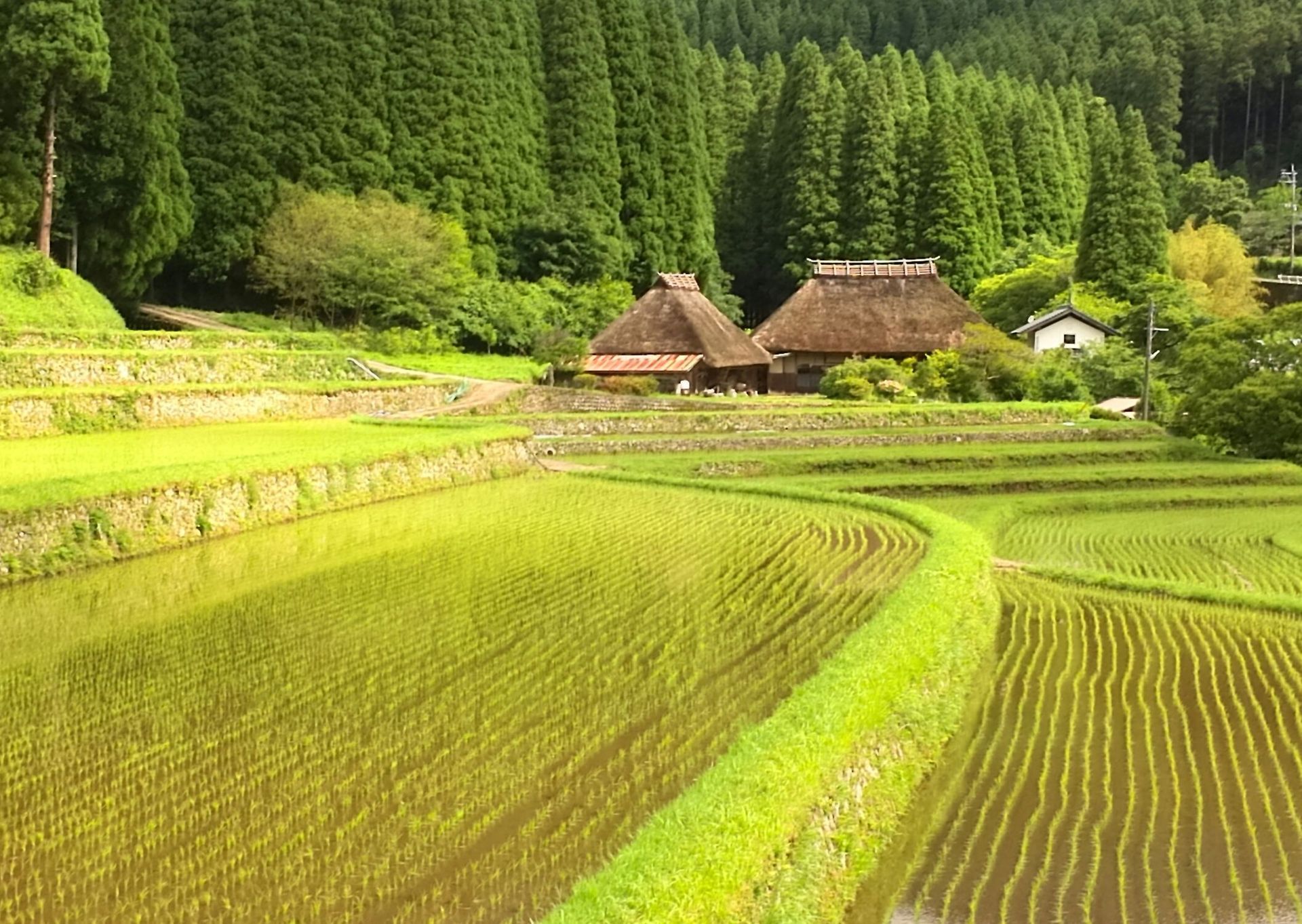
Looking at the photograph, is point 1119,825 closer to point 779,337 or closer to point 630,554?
point 630,554

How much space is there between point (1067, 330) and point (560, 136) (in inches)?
631

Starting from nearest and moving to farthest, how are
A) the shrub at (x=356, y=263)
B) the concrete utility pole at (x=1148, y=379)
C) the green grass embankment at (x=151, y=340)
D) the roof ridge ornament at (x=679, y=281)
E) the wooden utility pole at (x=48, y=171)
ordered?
the green grass embankment at (x=151, y=340), the wooden utility pole at (x=48, y=171), the concrete utility pole at (x=1148, y=379), the shrub at (x=356, y=263), the roof ridge ornament at (x=679, y=281)

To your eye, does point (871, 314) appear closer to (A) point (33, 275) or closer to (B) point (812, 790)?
(A) point (33, 275)

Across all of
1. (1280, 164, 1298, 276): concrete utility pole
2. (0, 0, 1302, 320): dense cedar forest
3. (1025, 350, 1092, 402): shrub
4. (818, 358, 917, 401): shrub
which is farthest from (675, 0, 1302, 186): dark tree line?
(818, 358, 917, 401): shrub

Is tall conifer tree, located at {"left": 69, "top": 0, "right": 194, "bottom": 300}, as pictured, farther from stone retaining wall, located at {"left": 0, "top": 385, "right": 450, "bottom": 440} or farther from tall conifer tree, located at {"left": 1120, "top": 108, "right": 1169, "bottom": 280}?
tall conifer tree, located at {"left": 1120, "top": 108, "right": 1169, "bottom": 280}

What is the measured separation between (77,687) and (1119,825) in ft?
16.8

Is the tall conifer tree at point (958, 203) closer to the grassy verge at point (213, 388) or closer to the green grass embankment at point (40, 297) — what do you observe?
the grassy verge at point (213, 388)

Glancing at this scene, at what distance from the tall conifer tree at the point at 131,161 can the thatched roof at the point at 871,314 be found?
16136 mm

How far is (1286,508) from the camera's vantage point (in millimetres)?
18688

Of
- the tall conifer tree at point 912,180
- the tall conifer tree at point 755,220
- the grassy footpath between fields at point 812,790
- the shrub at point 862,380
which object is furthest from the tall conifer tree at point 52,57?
the tall conifer tree at point 912,180

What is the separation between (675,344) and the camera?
1238 inches

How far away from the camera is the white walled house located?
110 feet

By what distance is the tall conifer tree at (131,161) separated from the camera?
25.6 metres

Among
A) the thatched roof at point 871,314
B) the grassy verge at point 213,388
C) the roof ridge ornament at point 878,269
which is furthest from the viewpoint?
the roof ridge ornament at point 878,269
